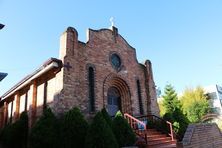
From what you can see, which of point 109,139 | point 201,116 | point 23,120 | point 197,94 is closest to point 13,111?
Result: point 23,120

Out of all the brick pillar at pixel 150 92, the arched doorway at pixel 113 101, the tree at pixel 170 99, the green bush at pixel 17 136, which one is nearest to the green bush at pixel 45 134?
the green bush at pixel 17 136

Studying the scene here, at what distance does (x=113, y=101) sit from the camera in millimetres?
12695

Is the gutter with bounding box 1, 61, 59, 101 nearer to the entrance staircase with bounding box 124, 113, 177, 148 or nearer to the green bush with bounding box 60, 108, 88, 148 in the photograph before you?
the green bush with bounding box 60, 108, 88, 148

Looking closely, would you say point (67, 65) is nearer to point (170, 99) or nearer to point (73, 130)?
point (73, 130)

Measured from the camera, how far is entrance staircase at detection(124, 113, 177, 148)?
8.92 metres

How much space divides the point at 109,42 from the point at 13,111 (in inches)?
307

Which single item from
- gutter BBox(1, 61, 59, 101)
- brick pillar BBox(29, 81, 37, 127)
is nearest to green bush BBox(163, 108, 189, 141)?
gutter BBox(1, 61, 59, 101)

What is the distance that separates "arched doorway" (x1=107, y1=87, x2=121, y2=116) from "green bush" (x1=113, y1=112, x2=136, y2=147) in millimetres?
3494

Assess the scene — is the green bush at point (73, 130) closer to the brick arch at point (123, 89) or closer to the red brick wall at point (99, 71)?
the red brick wall at point (99, 71)

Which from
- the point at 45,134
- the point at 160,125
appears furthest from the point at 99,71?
the point at 45,134

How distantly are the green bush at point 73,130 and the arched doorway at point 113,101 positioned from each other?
391cm

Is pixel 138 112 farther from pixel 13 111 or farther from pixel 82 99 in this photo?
pixel 13 111

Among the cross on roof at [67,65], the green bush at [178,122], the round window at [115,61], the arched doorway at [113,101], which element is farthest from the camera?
the round window at [115,61]

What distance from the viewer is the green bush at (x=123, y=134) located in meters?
8.26
